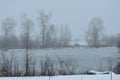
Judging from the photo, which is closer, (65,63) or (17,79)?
(17,79)

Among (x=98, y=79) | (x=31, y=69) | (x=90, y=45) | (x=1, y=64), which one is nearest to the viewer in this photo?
(x=98, y=79)

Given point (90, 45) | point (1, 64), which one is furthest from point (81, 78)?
point (90, 45)

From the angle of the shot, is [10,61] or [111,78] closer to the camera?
[111,78]

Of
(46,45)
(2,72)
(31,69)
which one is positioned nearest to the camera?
(2,72)

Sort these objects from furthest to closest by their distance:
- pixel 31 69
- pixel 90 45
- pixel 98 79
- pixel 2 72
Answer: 1. pixel 90 45
2. pixel 31 69
3. pixel 2 72
4. pixel 98 79

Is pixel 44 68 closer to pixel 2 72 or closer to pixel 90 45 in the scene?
pixel 2 72

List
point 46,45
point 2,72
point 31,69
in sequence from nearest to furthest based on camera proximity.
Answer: point 2,72, point 31,69, point 46,45

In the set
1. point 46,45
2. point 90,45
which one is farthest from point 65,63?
point 90,45

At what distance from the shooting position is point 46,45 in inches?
2894

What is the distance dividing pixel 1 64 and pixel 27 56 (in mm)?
2578

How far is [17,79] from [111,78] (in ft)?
12.6

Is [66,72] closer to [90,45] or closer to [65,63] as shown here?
[65,63]

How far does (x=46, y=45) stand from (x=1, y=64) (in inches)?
2189

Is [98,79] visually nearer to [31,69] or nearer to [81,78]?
[81,78]
